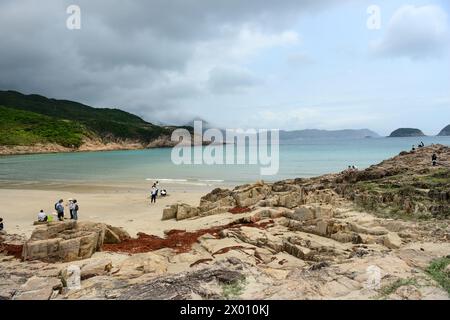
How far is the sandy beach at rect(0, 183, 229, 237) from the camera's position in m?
25.7

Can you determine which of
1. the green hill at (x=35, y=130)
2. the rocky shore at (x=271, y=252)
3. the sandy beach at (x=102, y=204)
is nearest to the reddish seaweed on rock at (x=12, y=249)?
the rocky shore at (x=271, y=252)

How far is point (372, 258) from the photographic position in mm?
13141

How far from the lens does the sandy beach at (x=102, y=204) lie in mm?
Answer: 25688

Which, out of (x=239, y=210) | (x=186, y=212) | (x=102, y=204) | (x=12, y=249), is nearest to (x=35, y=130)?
(x=102, y=204)

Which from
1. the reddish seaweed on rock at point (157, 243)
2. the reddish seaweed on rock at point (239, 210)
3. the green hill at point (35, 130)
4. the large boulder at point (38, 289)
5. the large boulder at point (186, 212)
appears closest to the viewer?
the large boulder at point (38, 289)

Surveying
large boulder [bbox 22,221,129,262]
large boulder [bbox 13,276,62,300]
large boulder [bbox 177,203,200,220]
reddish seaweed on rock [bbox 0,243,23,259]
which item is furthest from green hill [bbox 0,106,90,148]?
large boulder [bbox 13,276,62,300]

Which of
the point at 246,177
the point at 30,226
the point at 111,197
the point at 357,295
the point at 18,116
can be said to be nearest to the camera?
the point at 357,295

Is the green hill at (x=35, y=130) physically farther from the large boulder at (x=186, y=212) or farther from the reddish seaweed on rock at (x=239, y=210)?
the reddish seaweed on rock at (x=239, y=210)

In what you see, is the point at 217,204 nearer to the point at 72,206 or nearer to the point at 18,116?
the point at 72,206

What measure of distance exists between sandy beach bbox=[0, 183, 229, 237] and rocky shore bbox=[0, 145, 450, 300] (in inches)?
111

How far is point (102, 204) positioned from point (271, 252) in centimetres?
2540

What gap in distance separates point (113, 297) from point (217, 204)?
1917 cm

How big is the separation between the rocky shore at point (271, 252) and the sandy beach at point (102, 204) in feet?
9.27
